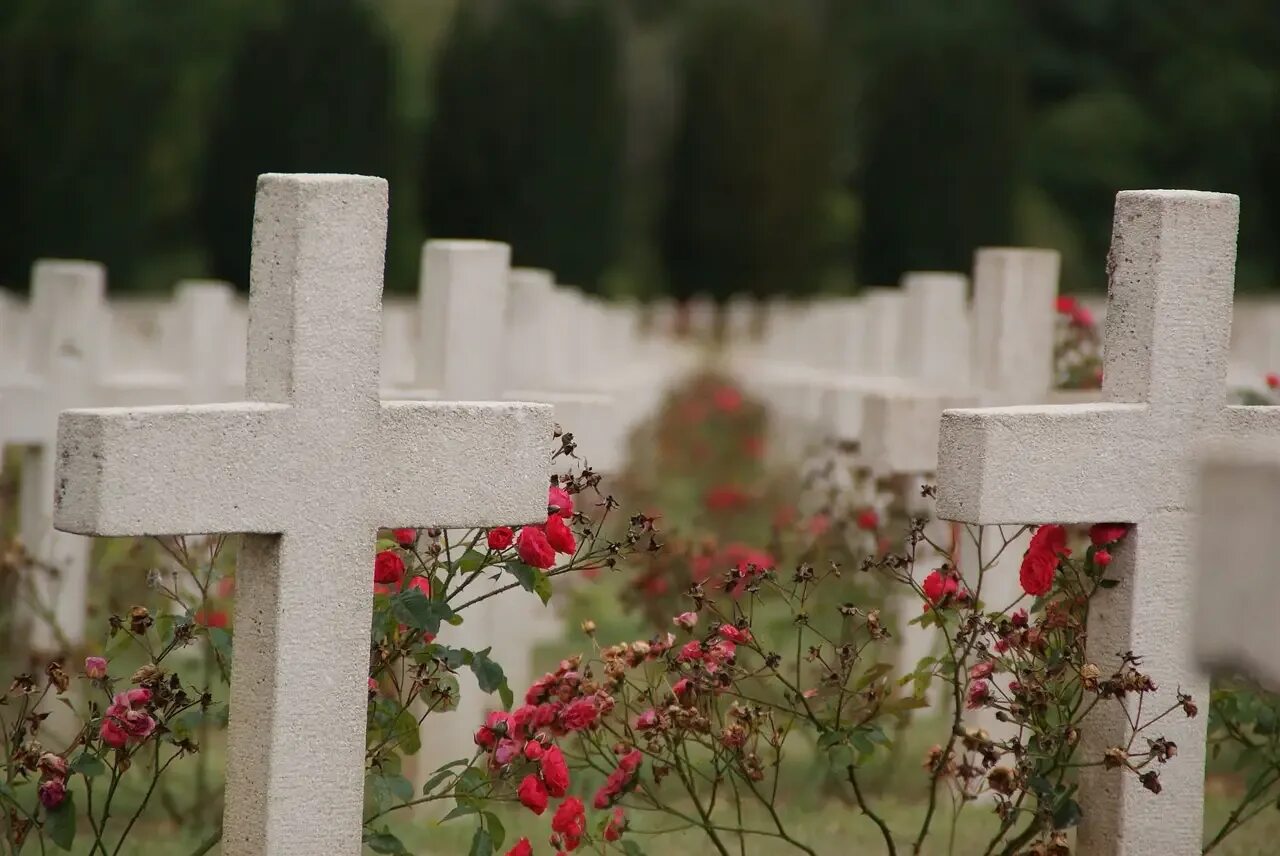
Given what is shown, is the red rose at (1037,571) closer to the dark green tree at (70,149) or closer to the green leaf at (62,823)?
the green leaf at (62,823)

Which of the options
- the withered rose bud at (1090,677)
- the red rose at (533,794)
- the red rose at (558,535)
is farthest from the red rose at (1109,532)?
the red rose at (533,794)

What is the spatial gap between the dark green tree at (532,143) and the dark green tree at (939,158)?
378 centimetres

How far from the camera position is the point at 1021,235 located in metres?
29.3

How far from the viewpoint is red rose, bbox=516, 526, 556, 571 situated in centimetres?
302

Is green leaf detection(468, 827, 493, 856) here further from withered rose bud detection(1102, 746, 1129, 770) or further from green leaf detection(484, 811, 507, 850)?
withered rose bud detection(1102, 746, 1129, 770)

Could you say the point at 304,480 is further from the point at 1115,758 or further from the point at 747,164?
the point at 747,164

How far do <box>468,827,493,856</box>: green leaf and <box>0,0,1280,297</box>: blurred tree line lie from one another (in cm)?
1771

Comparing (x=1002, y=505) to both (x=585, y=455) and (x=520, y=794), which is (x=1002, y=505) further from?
(x=585, y=455)

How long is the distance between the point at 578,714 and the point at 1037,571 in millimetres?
713

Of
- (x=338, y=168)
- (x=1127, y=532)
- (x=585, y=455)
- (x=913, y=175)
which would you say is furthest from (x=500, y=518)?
(x=913, y=175)

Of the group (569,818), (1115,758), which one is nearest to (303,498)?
(569,818)

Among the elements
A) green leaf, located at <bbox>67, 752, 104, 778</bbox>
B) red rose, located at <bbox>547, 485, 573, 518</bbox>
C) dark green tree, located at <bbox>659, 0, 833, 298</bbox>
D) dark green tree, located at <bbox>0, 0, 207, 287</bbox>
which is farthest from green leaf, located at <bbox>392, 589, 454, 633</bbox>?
dark green tree, located at <bbox>659, 0, 833, 298</bbox>

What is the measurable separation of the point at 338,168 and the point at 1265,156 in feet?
49.8

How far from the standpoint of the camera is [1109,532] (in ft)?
10.1
